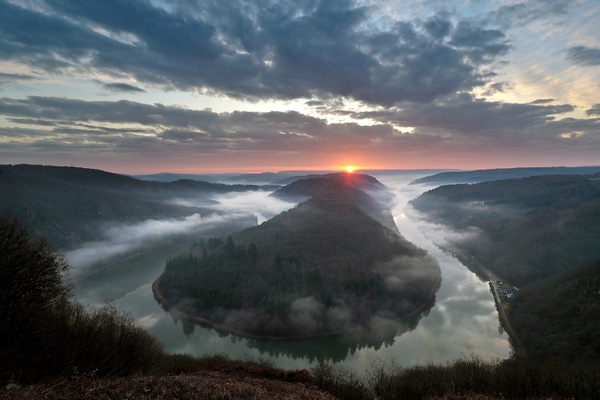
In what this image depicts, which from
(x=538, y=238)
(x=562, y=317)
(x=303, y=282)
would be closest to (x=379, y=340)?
(x=303, y=282)

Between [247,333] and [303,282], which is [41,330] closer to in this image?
[247,333]

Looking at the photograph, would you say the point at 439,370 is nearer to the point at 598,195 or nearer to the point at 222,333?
the point at 222,333

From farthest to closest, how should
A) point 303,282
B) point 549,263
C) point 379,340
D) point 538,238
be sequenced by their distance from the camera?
point 538,238 < point 549,263 < point 303,282 < point 379,340

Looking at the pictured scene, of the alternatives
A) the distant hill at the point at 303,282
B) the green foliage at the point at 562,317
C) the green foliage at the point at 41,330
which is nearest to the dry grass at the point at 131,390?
the green foliage at the point at 41,330

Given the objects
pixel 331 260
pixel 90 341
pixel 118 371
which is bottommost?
pixel 331 260

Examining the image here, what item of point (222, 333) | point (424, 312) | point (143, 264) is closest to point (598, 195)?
point (424, 312)

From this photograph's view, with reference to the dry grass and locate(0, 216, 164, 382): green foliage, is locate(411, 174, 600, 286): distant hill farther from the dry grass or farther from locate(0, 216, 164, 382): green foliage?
locate(0, 216, 164, 382): green foliage

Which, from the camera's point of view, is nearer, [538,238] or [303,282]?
[303,282]

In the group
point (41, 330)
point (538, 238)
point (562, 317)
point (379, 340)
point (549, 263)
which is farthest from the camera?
point (538, 238)

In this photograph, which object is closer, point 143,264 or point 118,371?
point 118,371
